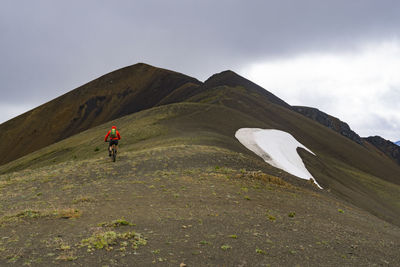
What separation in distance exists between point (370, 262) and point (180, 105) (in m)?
44.0

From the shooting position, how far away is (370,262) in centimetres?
878

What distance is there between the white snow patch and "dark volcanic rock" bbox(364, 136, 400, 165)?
12689cm

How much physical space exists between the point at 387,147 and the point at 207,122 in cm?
14372

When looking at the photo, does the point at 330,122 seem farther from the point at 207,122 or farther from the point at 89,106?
the point at 207,122

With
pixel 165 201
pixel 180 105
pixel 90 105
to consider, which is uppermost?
pixel 90 105

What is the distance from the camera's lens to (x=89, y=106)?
10988 cm

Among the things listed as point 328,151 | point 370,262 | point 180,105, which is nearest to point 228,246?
point 370,262

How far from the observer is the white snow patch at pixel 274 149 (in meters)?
30.9

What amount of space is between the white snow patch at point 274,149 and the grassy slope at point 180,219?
11.3 m

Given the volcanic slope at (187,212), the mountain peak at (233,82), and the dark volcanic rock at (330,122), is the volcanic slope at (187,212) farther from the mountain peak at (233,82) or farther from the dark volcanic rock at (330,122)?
the dark volcanic rock at (330,122)

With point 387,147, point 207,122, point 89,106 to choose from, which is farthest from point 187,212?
point 387,147

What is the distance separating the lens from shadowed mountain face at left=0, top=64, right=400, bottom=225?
114ft

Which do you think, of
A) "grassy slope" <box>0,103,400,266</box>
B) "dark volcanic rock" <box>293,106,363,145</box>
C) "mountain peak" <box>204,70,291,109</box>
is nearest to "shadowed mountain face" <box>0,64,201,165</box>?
"mountain peak" <box>204,70,291,109</box>

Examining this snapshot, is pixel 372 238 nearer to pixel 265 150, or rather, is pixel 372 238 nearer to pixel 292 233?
pixel 292 233
